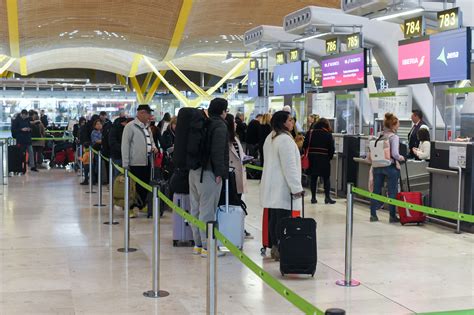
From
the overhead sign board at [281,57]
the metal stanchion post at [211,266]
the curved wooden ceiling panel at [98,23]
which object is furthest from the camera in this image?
the curved wooden ceiling panel at [98,23]

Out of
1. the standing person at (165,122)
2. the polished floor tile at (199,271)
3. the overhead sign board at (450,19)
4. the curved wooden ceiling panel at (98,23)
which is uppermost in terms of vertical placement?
the curved wooden ceiling panel at (98,23)

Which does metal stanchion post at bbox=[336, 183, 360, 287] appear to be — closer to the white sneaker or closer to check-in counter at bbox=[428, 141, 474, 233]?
the white sneaker

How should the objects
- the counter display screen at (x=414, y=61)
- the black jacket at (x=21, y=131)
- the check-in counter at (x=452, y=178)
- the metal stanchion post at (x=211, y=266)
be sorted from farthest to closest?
the black jacket at (x=21, y=131) → the counter display screen at (x=414, y=61) → the check-in counter at (x=452, y=178) → the metal stanchion post at (x=211, y=266)

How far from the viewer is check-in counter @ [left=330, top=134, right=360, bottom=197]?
12852mm

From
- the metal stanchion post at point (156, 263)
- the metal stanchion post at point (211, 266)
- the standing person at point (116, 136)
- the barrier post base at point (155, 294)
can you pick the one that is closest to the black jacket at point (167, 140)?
the standing person at point (116, 136)

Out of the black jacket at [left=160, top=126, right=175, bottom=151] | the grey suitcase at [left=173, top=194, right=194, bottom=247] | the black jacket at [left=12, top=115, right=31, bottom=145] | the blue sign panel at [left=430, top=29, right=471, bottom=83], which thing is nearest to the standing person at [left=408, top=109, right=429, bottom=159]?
the blue sign panel at [left=430, top=29, right=471, bottom=83]

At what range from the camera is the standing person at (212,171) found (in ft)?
22.4

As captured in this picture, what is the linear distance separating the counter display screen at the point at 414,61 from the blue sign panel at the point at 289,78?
4.74 meters

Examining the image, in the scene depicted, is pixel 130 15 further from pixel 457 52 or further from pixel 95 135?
pixel 457 52

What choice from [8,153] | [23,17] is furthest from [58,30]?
[8,153]

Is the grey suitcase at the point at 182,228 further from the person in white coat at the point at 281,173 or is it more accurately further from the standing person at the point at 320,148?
the standing person at the point at 320,148

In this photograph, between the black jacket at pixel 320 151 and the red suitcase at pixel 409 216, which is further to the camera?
the black jacket at pixel 320 151

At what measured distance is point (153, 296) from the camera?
573 centimetres

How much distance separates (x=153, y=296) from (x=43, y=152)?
1627 cm
